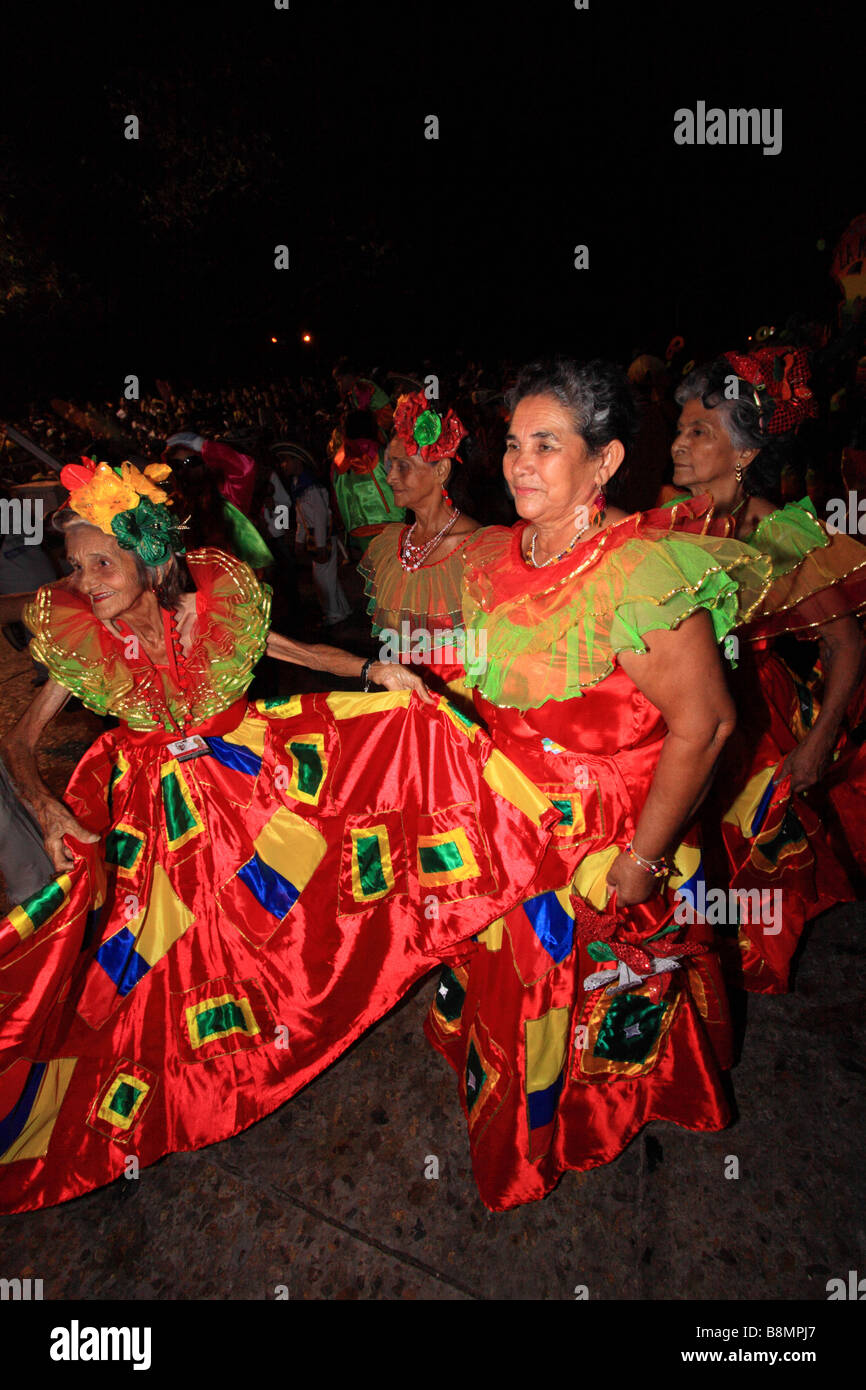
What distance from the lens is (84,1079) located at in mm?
2205

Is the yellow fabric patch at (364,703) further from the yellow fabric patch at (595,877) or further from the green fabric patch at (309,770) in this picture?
the yellow fabric patch at (595,877)

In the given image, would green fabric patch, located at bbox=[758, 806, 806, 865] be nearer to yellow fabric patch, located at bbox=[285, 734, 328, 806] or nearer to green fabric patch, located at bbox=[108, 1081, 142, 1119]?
yellow fabric patch, located at bbox=[285, 734, 328, 806]

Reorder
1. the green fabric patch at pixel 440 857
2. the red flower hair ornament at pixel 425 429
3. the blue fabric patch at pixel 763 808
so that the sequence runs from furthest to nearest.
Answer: the red flower hair ornament at pixel 425 429 < the blue fabric patch at pixel 763 808 < the green fabric patch at pixel 440 857

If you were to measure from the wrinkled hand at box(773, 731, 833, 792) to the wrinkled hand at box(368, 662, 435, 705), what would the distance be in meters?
1.46

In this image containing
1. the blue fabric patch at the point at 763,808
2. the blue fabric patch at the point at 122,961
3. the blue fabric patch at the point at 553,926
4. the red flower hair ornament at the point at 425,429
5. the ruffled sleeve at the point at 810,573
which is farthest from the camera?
the red flower hair ornament at the point at 425,429

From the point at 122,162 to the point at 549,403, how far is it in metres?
14.9

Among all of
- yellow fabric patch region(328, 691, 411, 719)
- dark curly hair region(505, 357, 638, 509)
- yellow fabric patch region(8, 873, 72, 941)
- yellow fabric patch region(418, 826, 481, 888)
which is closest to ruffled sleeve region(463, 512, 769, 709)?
dark curly hair region(505, 357, 638, 509)

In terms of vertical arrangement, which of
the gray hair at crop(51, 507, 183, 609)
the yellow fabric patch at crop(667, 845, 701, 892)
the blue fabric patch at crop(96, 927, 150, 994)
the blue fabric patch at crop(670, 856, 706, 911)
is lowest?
Result: the blue fabric patch at crop(96, 927, 150, 994)

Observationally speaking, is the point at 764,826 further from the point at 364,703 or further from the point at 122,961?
the point at 122,961

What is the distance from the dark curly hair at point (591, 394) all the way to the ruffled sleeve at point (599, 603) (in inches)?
9.5

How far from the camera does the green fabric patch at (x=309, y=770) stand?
2285mm

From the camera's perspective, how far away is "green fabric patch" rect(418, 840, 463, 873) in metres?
2.06

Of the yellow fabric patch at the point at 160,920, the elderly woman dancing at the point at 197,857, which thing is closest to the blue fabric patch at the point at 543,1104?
the elderly woman dancing at the point at 197,857

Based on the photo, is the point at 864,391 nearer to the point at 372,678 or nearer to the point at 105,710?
the point at 372,678
